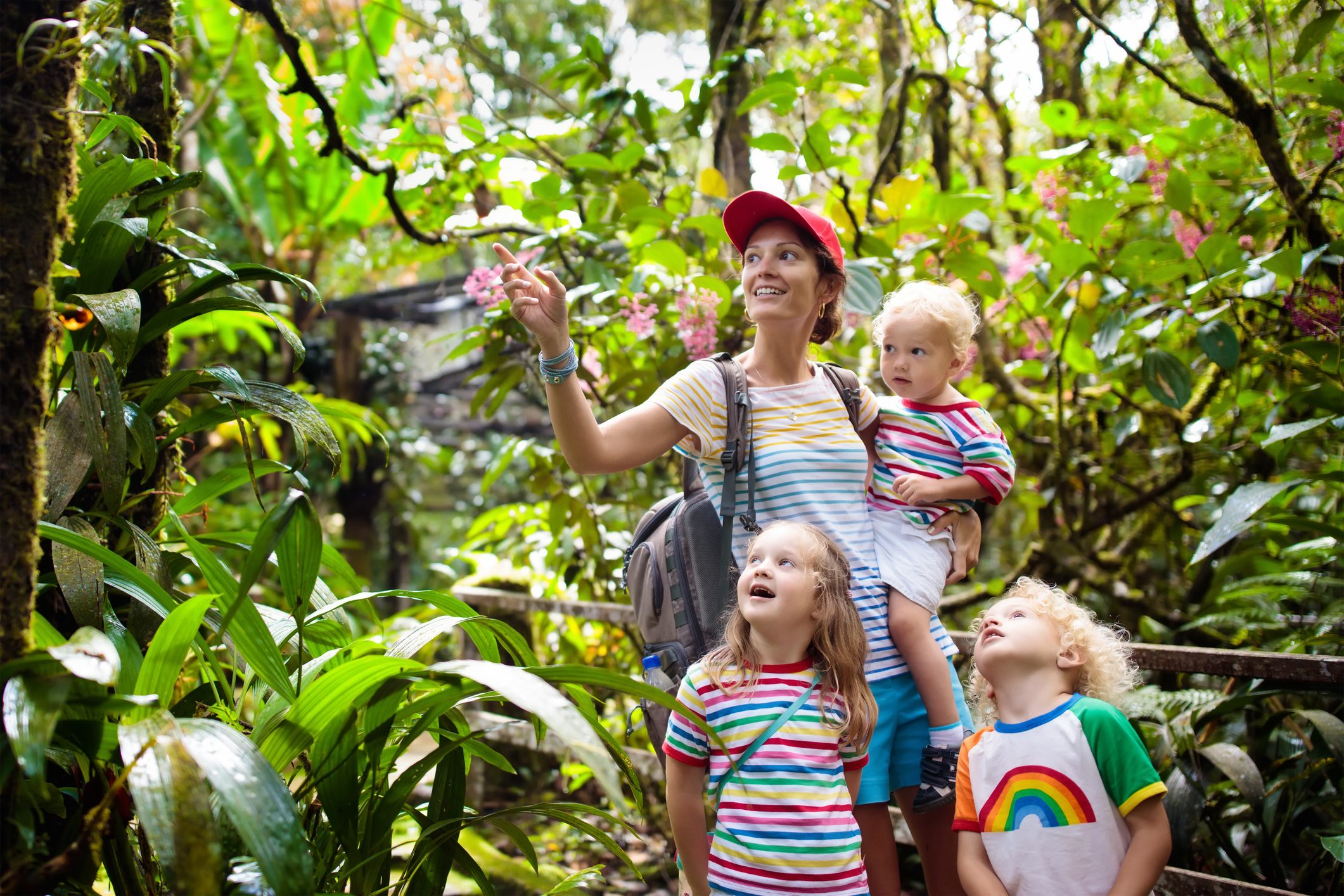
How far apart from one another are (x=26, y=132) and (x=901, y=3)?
3.46 meters

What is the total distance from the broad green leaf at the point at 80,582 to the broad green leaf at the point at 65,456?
81mm

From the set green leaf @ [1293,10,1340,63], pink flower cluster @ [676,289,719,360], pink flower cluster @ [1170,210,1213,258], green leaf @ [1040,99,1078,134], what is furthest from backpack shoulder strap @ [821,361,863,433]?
pink flower cluster @ [1170,210,1213,258]

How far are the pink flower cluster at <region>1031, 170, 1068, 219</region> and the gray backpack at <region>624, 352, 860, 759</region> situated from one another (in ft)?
5.06

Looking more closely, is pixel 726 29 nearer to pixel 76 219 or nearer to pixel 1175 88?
pixel 1175 88

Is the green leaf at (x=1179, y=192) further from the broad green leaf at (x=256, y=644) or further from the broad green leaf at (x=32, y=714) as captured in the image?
the broad green leaf at (x=32, y=714)

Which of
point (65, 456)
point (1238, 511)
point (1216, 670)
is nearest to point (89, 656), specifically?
point (65, 456)

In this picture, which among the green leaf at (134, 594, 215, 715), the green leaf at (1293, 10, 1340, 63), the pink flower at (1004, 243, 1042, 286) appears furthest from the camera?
the pink flower at (1004, 243, 1042, 286)

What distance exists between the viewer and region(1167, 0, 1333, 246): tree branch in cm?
224

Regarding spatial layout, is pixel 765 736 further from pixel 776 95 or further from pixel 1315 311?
pixel 1315 311

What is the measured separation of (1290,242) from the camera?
248cm

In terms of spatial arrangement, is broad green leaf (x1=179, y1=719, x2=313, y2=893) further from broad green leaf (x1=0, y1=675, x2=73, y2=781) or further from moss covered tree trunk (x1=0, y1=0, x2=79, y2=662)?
moss covered tree trunk (x1=0, y1=0, x2=79, y2=662)

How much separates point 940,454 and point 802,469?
0.28 metres

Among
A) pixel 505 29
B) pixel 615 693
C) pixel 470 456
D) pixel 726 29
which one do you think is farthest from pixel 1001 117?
pixel 505 29

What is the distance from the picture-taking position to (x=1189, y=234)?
9.80ft
